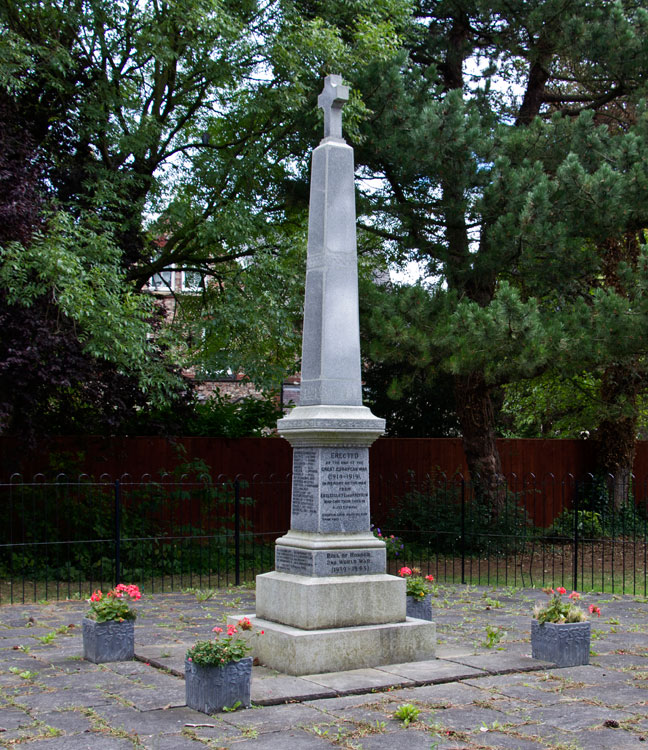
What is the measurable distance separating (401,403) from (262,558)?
6.53 m

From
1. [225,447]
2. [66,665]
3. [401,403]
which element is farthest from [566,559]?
[66,665]

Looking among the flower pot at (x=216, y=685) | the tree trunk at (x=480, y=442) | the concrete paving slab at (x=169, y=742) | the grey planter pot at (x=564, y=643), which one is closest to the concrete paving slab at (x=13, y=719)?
the concrete paving slab at (x=169, y=742)

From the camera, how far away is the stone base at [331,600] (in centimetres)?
777

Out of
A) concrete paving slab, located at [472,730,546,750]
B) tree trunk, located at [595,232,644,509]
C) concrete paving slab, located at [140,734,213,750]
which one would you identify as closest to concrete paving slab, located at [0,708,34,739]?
concrete paving slab, located at [140,734,213,750]

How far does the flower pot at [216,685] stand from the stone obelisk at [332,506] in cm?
108

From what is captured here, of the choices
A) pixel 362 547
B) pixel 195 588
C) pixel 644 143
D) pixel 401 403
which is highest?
pixel 644 143

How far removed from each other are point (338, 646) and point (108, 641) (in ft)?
7.01

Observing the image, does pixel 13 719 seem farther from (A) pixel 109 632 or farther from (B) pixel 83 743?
(A) pixel 109 632

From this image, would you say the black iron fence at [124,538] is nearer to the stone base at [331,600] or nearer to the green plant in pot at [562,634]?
the stone base at [331,600]

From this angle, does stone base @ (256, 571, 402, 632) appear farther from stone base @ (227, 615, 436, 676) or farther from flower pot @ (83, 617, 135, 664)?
flower pot @ (83, 617, 135, 664)

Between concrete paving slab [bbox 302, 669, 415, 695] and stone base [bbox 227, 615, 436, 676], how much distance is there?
0.38 ft

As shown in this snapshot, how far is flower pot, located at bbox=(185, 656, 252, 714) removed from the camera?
6.41m

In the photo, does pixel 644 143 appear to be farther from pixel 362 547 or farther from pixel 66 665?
pixel 66 665

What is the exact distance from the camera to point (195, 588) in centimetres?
1362
